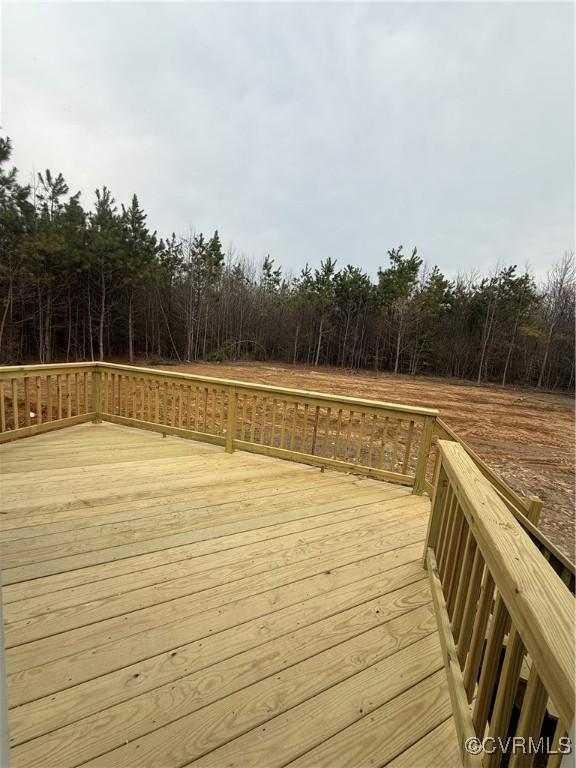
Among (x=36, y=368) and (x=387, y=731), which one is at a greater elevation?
(x=36, y=368)

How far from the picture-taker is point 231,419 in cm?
391

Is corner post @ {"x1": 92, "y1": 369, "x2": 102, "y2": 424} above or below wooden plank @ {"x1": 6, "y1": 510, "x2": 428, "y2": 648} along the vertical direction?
above

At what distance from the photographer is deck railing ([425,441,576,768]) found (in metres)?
0.66

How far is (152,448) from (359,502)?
2.41m

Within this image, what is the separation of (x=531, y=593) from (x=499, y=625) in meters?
0.30

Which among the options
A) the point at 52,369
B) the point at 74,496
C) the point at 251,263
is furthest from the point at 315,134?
the point at 251,263

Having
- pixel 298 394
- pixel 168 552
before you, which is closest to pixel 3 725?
pixel 168 552

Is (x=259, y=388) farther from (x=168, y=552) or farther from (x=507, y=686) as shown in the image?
(x=507, y=686)

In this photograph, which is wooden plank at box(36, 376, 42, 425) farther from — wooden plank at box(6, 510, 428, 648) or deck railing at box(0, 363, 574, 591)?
wooden plank at box(6, 510, 428, 648)

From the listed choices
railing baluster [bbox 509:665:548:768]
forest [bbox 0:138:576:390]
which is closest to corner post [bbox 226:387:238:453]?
railing baluster [bbox 509:665:548:768]

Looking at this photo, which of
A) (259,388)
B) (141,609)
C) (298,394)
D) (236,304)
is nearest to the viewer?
(141,609)

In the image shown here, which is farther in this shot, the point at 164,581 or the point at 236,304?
the point at 236,304

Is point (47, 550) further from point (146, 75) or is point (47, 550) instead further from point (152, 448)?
point (146, 75)

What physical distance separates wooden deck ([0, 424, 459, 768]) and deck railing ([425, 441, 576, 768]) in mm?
127
